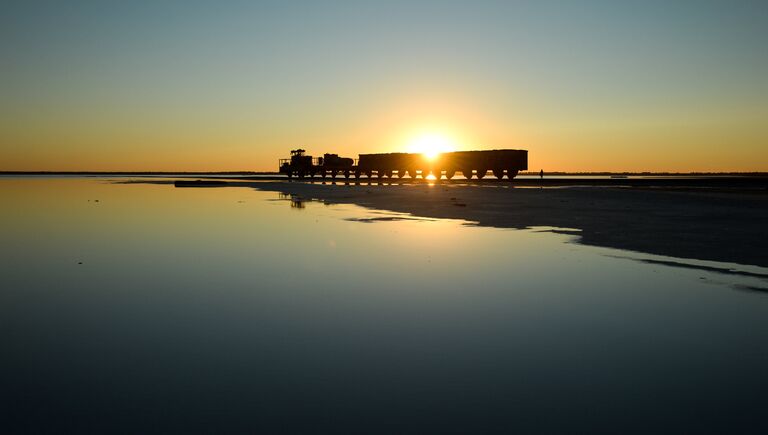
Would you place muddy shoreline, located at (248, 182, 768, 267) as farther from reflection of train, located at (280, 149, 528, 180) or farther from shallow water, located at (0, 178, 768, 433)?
reflection of train, located at (280, 149, 528, 180)

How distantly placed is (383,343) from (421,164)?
248ft

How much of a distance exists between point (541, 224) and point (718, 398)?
51.1 feet

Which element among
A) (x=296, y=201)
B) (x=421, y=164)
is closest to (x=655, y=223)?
(x=296, y=201)

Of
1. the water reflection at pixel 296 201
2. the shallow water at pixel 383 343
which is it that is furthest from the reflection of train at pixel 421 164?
the shallow water at pixel 383 343

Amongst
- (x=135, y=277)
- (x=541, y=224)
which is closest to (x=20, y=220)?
(x=135, y=277)

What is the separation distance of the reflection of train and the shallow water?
58012 mm

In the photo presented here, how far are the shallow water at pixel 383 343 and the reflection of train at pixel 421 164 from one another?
58012 mm

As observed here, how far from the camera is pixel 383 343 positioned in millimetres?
6391

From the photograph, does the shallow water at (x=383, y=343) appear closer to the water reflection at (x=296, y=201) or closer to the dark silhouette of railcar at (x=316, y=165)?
the water reflection at (x=296, y=201)

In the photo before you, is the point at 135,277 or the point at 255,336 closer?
the point at 255,336

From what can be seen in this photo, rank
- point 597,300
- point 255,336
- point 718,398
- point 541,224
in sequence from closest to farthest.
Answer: point 718,398, point 255,336, point 597,300, point 541,224

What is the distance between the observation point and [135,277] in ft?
35.1

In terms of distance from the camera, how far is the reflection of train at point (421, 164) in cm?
7000

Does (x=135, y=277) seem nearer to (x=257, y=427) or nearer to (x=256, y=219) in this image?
(x=257, y=427)
